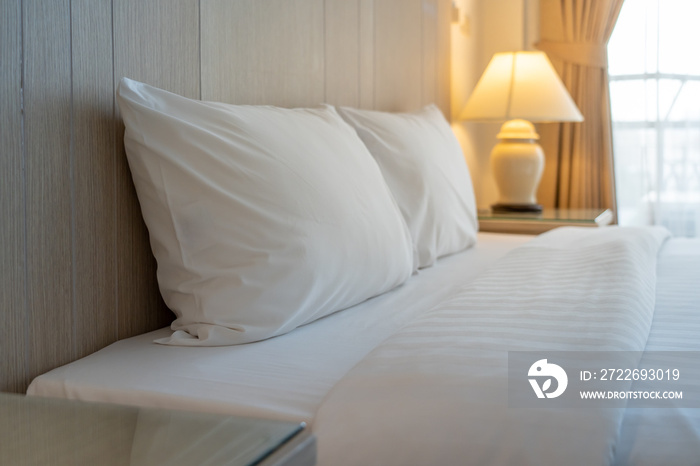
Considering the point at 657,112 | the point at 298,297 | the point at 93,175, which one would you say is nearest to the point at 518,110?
the point at 657,112

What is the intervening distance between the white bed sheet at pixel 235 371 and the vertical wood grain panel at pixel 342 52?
0.92 meters

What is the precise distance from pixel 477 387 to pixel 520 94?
2268 mm

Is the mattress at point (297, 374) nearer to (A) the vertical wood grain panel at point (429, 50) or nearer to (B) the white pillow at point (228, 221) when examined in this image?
(B) the white pillow at point (228, 221)

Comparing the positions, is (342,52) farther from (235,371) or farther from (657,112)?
(657,112)

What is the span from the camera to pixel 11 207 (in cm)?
98

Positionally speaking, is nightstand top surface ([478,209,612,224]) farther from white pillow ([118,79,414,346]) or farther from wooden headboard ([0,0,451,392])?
white pillow ([118,79,414,346])

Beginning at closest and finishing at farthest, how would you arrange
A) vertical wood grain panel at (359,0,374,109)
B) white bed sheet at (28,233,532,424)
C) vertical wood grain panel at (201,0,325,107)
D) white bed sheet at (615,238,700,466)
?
white bed sheet at (615,238,700,466) → white bed sheet at (28,233,532,424) → vertical wood grain panel at (201,0,325,107) → vertical wood grain panel at (359,0,374,109)

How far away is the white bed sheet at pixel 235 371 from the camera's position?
2.86ft

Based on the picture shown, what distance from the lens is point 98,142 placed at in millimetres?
1139

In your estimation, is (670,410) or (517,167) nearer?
(670,410)

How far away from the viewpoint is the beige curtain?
346 cm

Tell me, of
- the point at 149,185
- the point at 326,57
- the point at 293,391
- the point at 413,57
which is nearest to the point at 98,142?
the point at 149,185

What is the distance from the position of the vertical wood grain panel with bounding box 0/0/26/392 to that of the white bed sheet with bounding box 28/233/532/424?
5cm

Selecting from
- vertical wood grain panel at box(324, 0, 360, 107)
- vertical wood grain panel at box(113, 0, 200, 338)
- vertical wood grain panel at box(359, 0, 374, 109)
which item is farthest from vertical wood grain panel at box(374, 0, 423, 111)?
vertical wood grain panel at box(113, 0, 200, 338)
